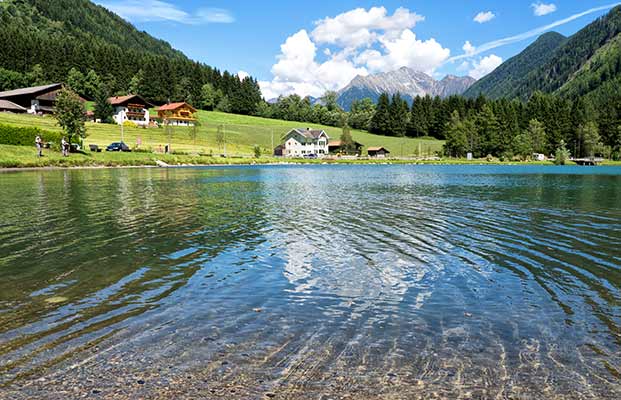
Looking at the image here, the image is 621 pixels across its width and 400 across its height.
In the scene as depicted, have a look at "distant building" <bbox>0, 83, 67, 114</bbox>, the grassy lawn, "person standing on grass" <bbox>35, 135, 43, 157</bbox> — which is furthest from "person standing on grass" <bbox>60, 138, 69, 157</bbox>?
"distant building" <bbox>0, 83, 67, 114</bbox>

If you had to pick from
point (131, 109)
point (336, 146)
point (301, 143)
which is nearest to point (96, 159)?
point (131, 109)

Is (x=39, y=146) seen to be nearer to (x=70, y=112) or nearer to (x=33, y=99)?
(x=70, y=112)

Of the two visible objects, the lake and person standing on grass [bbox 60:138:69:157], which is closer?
the lake

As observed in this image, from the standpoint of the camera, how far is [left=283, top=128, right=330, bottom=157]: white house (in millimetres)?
171375

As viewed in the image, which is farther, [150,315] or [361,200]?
[361,200]

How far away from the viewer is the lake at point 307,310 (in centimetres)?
667

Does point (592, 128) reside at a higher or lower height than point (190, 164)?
higher

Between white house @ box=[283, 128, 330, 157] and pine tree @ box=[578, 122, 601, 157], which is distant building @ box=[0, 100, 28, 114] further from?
pine tree @ box=[578, 122, 601, 157]

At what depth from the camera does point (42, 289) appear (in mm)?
11148

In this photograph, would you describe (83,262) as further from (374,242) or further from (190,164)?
(190,164)

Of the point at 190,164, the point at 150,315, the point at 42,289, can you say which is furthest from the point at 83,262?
the point at 190,164

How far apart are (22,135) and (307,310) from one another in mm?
82111

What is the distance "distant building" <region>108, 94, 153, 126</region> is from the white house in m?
49.9

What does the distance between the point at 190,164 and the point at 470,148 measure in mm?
105677
